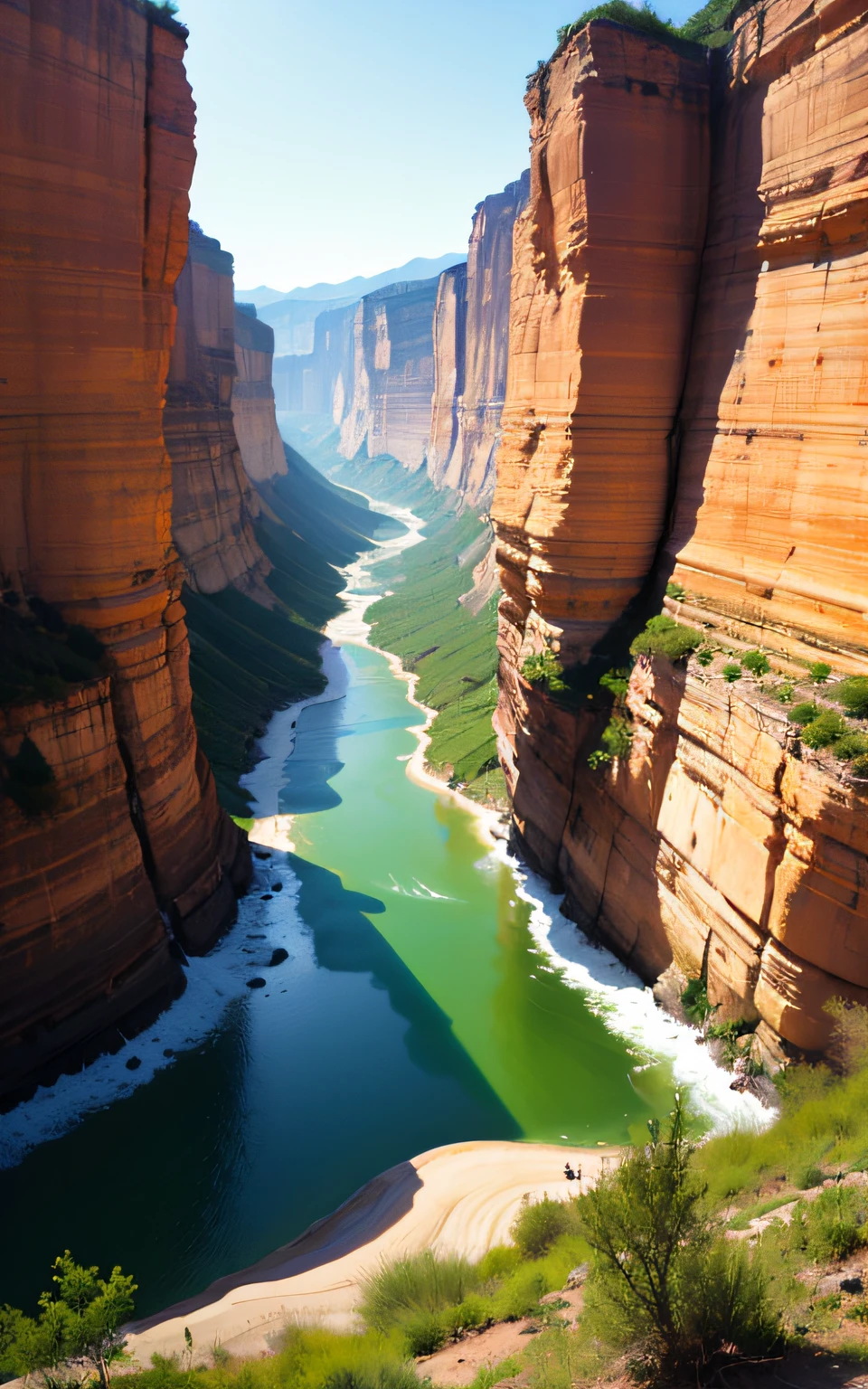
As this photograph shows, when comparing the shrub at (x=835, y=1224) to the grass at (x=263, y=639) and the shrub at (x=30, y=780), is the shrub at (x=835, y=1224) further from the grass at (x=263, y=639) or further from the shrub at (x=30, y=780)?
the grass at (x=263, y=639)

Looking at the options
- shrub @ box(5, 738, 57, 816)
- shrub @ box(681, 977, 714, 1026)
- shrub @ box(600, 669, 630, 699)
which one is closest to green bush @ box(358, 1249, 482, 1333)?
shrub @ box(681, 977, 714, 1026)

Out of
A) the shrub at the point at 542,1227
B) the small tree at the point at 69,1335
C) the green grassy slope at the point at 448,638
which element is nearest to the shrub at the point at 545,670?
the green grassy slope at the point at 448,638

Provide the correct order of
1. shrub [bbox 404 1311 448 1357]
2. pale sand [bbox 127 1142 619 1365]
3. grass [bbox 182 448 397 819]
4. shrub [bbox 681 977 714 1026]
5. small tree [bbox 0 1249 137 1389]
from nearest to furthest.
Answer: small tree [bbox 0 1249 137 1389], shrub [bbox 404 1311 448 1357], pale sand [bbox 127 1142 619 1365], shrub [bbox 681 977 714 1026], grass [bbox 182 448 397 819]

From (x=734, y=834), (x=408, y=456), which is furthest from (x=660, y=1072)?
(x=408, y=456)

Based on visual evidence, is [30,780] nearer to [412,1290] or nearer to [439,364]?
[412,1290]

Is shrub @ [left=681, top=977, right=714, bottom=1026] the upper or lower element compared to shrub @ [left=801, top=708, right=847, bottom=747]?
lower

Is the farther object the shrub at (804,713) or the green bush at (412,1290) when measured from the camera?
the shrub at (804,713)

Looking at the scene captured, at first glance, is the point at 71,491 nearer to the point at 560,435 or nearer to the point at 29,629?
the point at 29,629

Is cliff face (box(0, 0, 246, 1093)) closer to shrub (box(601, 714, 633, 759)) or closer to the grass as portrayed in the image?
shrub (box(601, 714, 633, 759))
